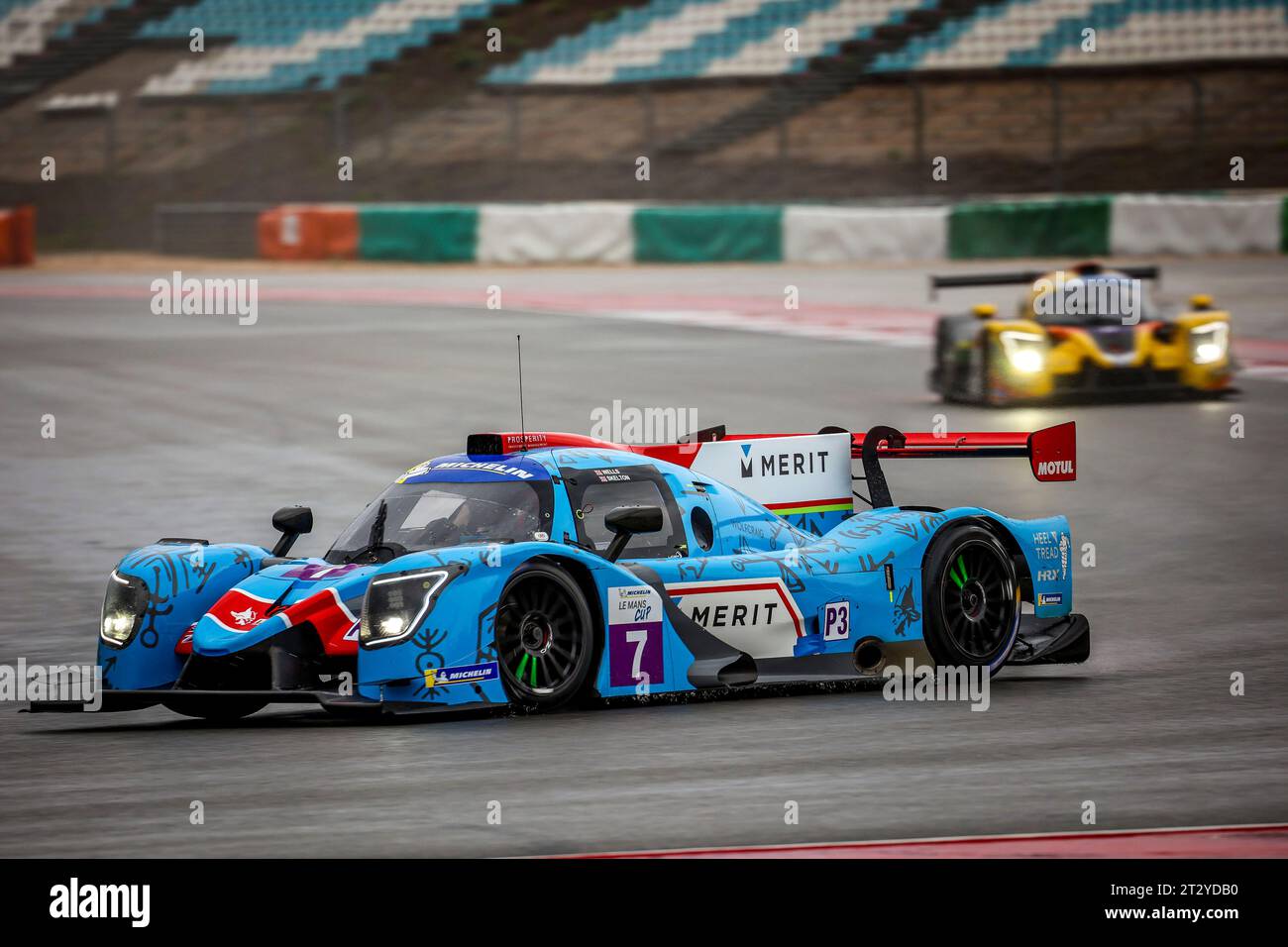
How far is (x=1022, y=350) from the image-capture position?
21391 mm

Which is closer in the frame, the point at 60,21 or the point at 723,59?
the point at 723,59

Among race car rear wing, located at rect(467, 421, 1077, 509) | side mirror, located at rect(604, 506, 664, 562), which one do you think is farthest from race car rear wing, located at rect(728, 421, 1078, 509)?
side mirror, located at rect(604, 506, 664, 562)

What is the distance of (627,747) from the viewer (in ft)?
26.9

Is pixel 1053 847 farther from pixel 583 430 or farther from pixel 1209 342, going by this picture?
pixel 1209 342

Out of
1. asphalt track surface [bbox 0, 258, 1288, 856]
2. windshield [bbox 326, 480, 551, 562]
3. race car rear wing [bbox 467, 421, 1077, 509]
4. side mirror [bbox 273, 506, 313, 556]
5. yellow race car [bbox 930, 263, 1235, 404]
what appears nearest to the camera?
asphalt track surface [bbox 0, 258, 1288, 856]

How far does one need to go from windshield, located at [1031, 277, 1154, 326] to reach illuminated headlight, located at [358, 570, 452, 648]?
566 inches

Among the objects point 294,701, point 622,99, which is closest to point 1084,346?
point 294,701

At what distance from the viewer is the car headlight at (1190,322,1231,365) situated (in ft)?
71.5

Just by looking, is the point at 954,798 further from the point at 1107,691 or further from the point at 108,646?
the point at 108,646

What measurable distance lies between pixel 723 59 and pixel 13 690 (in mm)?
39979

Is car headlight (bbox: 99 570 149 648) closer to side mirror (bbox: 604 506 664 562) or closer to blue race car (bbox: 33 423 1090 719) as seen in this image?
blue race car (bbox: 33 423 1090 719)

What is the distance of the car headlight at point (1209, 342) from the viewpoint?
21797mm

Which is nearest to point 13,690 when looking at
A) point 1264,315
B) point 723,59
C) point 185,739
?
point 185,739

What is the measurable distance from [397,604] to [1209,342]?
15039mm
